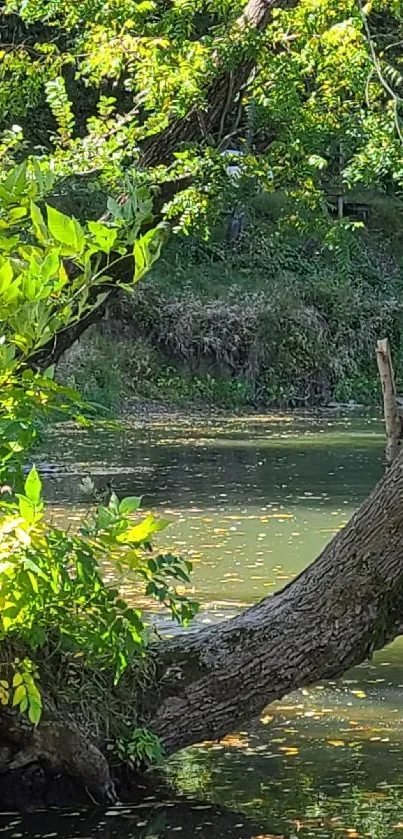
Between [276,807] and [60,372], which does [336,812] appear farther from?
[60,372]

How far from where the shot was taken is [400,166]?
9.02m

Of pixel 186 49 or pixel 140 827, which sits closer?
pixel 140 827

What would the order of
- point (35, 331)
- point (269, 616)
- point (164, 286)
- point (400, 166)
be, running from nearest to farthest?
point (35, 331) < point (269, 616) < point (400, 166) < point (164, 286)

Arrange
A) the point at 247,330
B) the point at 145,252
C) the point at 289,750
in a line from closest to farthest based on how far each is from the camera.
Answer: the point at 145,252 → the point at 289,750 → the point at 247,330

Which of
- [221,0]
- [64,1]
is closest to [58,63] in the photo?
[64,1]

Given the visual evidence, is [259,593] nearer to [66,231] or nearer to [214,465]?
[66,231]

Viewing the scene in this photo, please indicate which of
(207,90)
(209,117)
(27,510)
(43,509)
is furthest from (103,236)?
(209,117)

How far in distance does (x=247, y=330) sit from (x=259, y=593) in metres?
20.3

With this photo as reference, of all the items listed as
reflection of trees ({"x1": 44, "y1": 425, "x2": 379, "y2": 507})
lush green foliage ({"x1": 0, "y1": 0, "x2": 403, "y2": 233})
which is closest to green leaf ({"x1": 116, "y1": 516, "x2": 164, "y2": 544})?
lush green foliage ({"x1": 0, "y1": 0, "x2": 403, "y2": 233})

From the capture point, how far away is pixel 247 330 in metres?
29.2

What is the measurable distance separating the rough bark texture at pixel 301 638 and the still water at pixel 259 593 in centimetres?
32

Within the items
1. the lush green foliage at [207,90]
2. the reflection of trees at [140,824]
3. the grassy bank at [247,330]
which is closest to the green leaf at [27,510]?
the reflection of trees at [140,824]

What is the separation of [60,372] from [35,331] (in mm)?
22240

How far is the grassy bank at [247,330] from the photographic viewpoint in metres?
27.9
